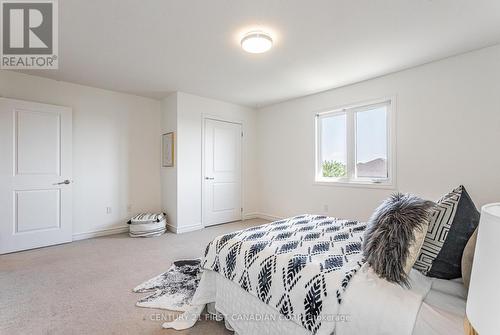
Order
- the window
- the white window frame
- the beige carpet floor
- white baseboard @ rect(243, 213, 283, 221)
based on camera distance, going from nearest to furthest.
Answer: the beige carpet floor, the white window frame, the window, white baseboard @ rect(243, 213, 283, 221)

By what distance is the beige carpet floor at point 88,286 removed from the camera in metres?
1.69

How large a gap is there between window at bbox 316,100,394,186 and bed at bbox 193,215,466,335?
185 centimetres

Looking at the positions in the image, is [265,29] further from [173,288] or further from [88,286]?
[88,286]

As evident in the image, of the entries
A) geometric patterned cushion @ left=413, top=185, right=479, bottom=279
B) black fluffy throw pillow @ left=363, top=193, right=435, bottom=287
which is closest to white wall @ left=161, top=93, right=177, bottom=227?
black fluffy throw pillow @ left=363, top=193, right=435, bottom=287

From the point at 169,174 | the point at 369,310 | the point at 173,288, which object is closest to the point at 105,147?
the point at 169,174

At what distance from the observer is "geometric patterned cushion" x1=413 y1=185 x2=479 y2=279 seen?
3.55 ft

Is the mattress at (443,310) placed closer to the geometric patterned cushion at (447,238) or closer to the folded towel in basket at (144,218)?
the geometric patterned cushion at (447,238)

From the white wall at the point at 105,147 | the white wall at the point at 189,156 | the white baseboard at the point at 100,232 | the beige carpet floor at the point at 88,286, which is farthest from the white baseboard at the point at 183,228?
the white baseboard at the point at 100,232

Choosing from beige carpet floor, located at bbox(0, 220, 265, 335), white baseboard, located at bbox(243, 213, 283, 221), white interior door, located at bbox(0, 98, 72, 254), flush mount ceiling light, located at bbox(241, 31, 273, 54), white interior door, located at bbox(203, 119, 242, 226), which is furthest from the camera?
white baseboard, located at bbox(243, 213, 283, 221)

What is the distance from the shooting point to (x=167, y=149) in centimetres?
423

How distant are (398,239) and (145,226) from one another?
358cm

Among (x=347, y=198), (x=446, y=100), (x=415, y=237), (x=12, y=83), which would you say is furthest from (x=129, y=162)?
(x=446, y=100)

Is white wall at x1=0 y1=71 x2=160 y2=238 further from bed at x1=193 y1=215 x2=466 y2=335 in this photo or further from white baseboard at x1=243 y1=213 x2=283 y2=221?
bed at x1=193 y1=215 x2=466 y2=335

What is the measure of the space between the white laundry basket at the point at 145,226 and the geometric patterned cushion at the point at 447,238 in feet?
11.7
